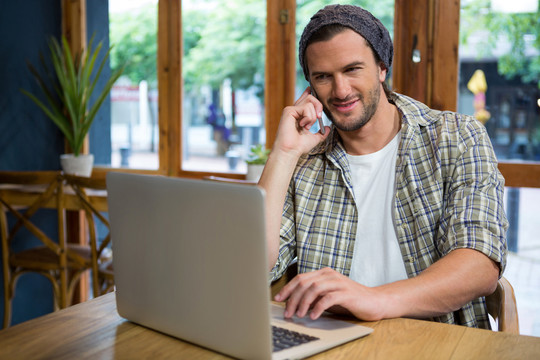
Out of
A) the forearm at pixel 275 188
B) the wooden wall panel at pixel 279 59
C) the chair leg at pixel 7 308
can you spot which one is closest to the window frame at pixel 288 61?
the wooden wall panel at pixel 279 59

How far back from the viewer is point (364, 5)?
298cm

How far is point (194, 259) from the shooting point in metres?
0.88

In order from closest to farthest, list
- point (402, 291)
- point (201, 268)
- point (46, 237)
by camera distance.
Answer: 1. point (201, 268)
2. point (402, 291)
3. point (46, 237)

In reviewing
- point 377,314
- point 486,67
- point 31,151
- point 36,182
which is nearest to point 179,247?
point 377,314

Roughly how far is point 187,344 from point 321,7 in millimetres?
2498

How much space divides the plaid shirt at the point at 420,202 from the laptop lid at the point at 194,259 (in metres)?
0.55

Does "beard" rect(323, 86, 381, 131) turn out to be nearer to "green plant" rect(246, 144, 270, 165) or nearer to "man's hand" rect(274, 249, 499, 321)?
"man's hand" rect(274, 249, 499, 321)

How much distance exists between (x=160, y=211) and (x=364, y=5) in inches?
92.5

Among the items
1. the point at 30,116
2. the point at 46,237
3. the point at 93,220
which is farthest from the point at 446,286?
the point at 30,116

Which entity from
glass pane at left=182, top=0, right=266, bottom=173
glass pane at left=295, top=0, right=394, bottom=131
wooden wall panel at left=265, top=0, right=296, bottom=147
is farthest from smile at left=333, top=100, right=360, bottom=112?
glass pane at left=182, top=0, right=266, bottom=173

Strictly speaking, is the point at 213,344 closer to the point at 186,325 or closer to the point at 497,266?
the point at 186,325

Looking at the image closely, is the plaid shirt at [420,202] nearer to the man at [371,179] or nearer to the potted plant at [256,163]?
the man at [371,179]

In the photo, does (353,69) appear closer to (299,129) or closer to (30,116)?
(299,129)

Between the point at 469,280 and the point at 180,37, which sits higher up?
the point at 180,37
